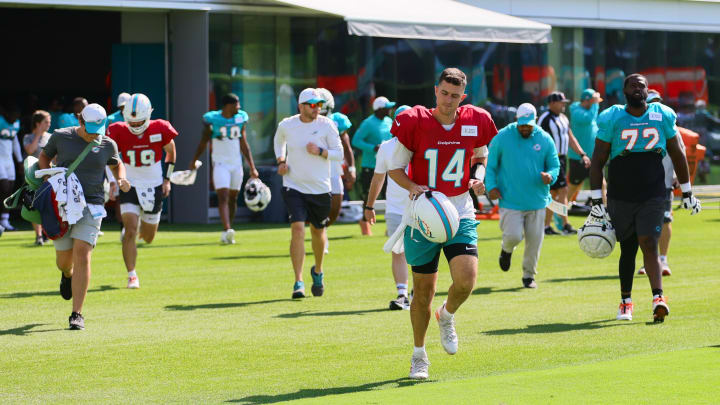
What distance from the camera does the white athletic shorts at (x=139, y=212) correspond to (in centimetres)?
1454

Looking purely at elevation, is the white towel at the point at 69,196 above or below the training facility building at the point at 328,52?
below

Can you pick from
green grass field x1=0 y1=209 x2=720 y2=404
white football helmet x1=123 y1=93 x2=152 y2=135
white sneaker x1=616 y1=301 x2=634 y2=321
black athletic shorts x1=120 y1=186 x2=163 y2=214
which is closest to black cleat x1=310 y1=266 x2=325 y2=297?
green grass field x1=0 y1=209 x2=720 y2=404

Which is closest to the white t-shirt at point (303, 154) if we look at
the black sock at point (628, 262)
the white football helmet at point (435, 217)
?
the black sock at point (628, 262)

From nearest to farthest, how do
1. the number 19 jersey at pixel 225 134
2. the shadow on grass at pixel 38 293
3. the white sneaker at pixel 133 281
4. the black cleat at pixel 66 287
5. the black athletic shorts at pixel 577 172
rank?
the black cleat at pixel 66 287, the shadow on grass at pixel 38 293, the white sneaker at pixel 133 281, the number 19 jersey at pixel 225 134, the black athletic shorts at pixel 577 172

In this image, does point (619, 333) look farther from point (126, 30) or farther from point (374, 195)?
point (126, 30)

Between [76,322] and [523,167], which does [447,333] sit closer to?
[76,322]

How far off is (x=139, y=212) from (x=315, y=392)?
6.84m

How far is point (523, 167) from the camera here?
562 inches

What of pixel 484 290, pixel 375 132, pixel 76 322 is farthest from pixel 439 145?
pixel 375 132

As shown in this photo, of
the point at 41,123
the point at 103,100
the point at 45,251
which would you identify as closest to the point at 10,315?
the point at 45,251

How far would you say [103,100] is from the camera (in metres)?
30.2

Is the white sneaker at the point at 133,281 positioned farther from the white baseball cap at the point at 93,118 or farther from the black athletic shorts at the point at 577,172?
the black athletic shorts at the point at 577,172

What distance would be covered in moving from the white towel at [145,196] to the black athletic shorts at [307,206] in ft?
6.01

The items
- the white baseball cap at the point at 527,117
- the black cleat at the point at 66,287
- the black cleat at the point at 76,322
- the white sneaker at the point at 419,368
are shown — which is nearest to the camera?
the white sneaker at the point at 419,368
